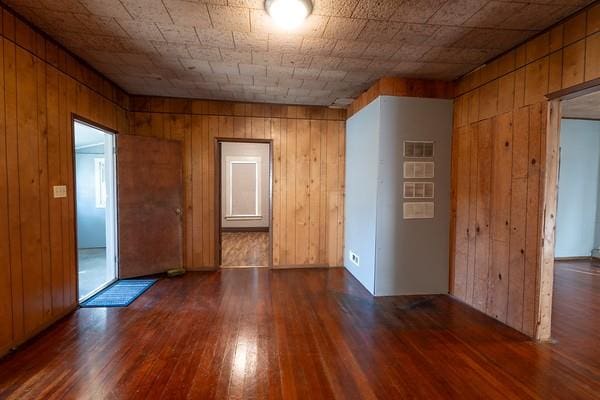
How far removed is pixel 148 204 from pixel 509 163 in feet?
13.8

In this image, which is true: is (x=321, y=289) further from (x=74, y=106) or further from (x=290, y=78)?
(x=74, y=106)

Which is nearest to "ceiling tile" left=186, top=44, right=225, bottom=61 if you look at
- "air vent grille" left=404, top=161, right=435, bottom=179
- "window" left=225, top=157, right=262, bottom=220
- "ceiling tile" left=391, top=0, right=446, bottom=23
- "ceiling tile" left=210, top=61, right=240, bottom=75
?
"ceiling tile" left=210, top=61, right=240, bottom=75


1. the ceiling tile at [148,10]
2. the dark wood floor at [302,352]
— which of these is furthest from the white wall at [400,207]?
the ceiling tile at [148,10]

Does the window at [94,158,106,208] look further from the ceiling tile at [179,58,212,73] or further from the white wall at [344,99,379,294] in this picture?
the white wall at [344,99,379,294]

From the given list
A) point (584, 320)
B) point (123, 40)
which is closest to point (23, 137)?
point (123, 40)

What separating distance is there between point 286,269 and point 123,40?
3.42 metres

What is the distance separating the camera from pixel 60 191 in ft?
9.00

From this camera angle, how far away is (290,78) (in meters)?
3.42

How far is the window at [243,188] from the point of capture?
25.8ft

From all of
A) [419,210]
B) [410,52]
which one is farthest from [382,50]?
[419,210]

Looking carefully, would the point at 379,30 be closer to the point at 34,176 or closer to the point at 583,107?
the point at 34,176

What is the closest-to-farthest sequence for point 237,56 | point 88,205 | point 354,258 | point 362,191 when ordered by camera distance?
1. point 237,56
2. point 362,191
3. point 354,258
4. point 88,205

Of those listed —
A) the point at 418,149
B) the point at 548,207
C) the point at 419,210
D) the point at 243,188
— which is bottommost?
the point at 419,210

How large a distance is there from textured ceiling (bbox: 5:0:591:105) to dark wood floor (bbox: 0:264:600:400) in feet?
8.20
